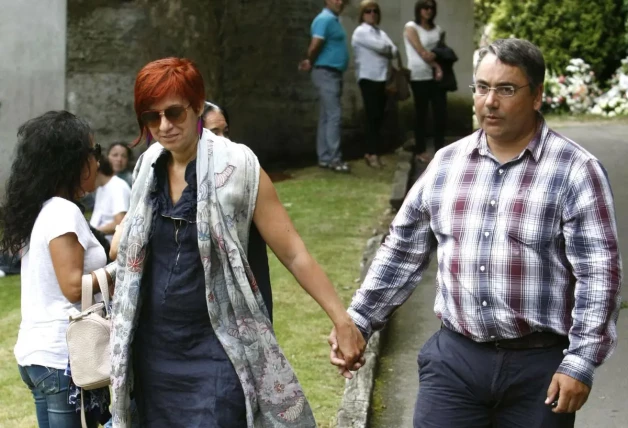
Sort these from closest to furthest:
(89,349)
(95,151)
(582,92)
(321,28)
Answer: (89,349)
(95,151)
(321,28)
(582,92)

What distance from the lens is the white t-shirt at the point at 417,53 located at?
13578 millimetres

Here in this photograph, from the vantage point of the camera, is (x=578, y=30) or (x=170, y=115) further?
(x=578, y=30)

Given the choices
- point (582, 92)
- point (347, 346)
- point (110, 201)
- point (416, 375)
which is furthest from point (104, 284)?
point (582, 92)

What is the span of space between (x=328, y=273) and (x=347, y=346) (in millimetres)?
5117

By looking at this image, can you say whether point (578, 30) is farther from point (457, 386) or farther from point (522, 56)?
point (457, 386)

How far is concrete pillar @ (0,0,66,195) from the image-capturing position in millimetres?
12430

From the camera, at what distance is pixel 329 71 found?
1393 cm

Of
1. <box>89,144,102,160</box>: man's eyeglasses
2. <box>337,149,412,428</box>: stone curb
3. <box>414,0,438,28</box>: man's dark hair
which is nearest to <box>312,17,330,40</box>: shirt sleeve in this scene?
<box>414,0,438,28</box>: man's dark hair

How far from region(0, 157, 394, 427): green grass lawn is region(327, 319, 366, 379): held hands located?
6.76ft

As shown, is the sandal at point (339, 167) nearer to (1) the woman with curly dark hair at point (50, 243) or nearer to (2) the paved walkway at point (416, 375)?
(2) the paved walkway at point (416, 375)

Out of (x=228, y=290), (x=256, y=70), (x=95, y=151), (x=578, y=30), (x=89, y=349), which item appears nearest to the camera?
(x=228, y=290)

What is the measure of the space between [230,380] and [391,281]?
70cm

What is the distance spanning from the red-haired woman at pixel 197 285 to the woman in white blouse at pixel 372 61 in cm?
1004

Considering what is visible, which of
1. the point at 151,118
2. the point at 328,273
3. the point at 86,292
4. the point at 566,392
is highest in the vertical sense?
the point at 151,118
